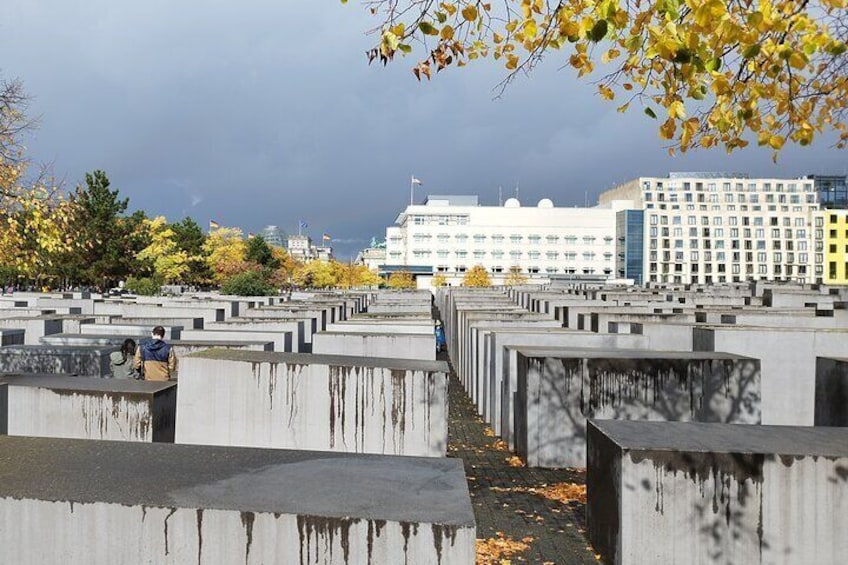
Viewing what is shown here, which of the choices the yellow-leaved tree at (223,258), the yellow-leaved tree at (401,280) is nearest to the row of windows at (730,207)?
the yellow-leaved tree at (401,280)

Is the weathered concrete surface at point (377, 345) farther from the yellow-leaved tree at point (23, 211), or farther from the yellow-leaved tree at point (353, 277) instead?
the yellow-leaved tree at point (353, 277)

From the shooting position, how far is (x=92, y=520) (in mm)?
3838

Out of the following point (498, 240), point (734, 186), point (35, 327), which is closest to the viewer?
point (35, 327)

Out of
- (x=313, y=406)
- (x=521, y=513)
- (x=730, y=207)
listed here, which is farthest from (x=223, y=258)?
(x=730, y=207)

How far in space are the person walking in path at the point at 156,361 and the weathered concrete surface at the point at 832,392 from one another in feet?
29.6

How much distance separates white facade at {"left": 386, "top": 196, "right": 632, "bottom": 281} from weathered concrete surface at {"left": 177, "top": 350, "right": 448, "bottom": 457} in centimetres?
11219

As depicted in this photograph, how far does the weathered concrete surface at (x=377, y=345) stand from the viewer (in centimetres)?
1243

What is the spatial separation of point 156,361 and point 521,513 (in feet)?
18.7

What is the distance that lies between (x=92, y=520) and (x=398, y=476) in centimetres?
181

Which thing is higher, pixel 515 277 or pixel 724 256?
pixel 724 256

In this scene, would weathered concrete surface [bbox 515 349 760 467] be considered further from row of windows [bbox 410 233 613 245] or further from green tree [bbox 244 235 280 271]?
row of windows [bbox 410 233 613 245]

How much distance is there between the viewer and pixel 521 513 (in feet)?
27.1

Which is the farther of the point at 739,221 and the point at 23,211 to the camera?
the point at 739,221

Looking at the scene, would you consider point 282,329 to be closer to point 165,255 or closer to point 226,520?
point 226,520
